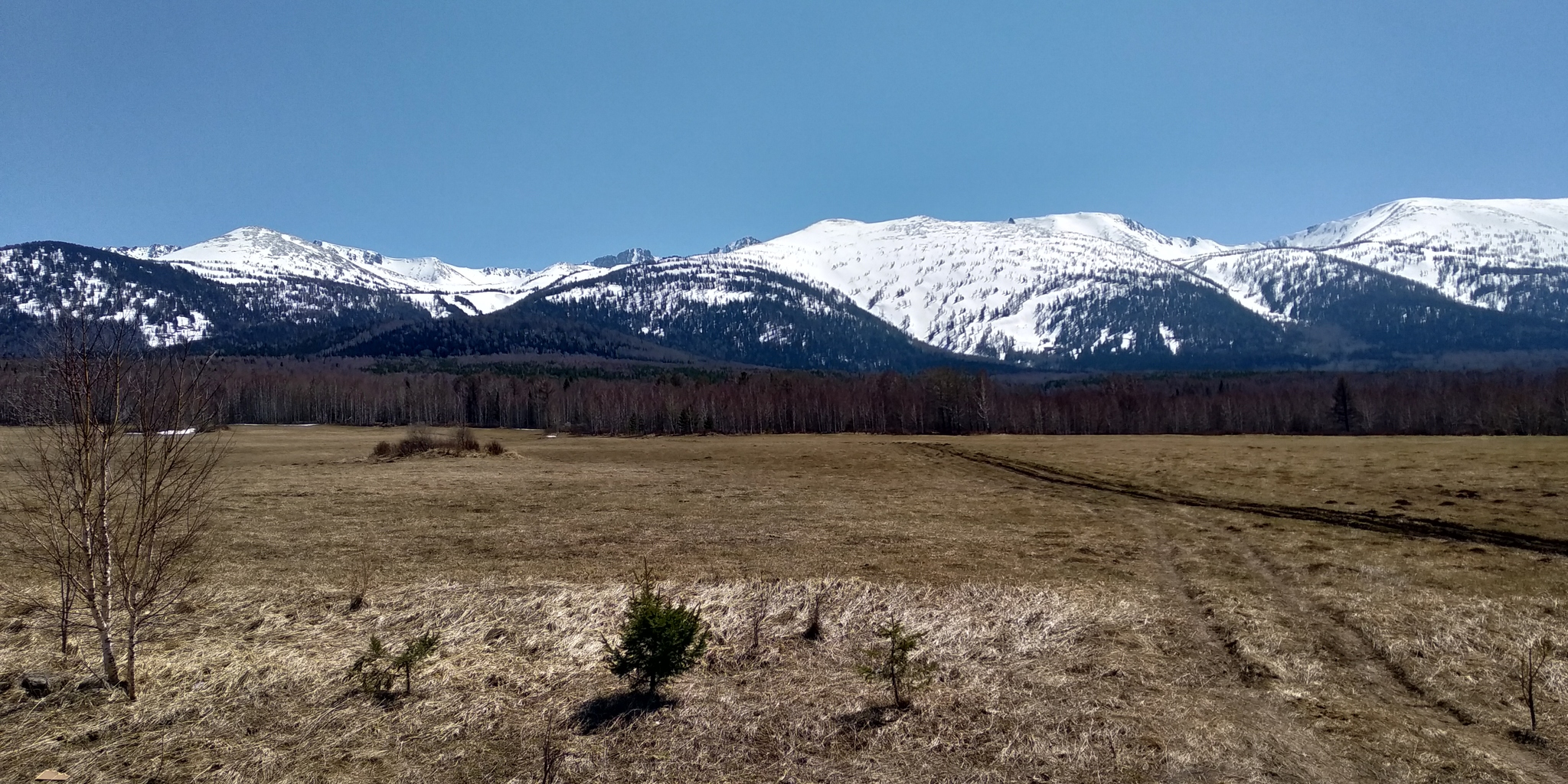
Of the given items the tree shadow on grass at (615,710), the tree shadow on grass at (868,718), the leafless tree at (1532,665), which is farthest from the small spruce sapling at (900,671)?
the leafless tree at (1532,665)

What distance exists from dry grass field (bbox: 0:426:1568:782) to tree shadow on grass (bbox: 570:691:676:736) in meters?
0.08

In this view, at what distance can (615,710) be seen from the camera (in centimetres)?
1070

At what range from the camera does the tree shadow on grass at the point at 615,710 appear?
404 inches

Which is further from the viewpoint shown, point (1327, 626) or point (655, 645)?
point (1327, 626)

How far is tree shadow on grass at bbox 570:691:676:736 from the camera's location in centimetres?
1027

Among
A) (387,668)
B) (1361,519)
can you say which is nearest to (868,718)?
(387,668)

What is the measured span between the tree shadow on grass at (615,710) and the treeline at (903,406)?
350 ft

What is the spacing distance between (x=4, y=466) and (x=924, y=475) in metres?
56.8

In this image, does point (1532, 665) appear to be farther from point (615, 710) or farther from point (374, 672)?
point (374, 672)

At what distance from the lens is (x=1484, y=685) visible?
34.8 ft

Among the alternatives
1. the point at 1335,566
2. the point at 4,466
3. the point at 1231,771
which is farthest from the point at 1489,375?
the point at 4,466

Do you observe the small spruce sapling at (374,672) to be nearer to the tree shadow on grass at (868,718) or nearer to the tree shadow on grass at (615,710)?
the tree shadow on grass at (615,710)

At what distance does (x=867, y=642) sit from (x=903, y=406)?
121209 mm

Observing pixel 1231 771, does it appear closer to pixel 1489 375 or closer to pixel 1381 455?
pixel 1381 455
